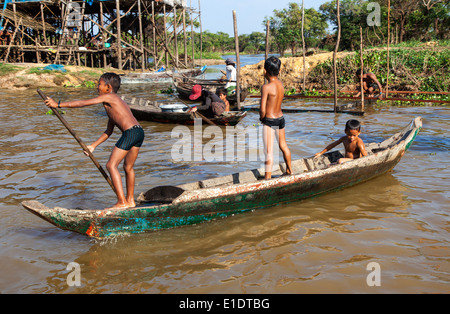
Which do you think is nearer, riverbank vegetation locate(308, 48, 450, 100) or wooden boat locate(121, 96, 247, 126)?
wooden boat locate(121, 96, 247, 126)

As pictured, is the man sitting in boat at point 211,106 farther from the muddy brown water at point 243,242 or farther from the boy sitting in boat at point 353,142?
the boy sitting in boat at point 353,142

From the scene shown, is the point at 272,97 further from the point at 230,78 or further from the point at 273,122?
the point at 230,78

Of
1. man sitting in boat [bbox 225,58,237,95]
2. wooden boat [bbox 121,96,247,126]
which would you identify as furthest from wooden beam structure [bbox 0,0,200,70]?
wooden boat [bbox 121,96,247,126]

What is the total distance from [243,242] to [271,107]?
1.61m

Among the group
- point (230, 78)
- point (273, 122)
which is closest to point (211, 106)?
point (230, 78)

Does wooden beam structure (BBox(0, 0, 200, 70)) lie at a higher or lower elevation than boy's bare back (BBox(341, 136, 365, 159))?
higher

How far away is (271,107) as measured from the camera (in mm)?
4363

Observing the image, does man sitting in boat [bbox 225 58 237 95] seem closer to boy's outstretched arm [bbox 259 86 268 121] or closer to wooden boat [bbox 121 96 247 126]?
wooden boat [bbox 121 96 247 126]

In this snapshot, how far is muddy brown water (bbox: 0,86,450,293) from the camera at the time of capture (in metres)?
3.04

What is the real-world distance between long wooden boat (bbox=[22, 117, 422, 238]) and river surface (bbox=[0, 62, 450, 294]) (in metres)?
0.14

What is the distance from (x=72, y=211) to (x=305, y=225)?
237cm

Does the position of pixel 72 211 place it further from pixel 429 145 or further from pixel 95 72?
pixel 95 72

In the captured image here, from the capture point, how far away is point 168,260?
340cm
